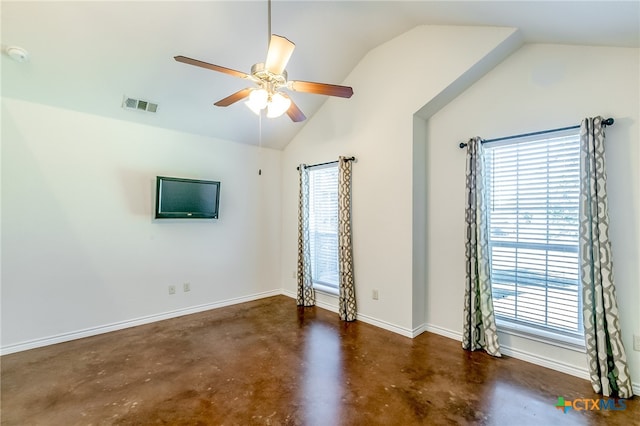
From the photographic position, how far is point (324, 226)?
450 centimetres

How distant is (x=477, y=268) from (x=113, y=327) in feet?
13.9

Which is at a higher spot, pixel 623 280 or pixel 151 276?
pixel 623 280

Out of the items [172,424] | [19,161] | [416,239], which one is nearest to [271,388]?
[172,424]

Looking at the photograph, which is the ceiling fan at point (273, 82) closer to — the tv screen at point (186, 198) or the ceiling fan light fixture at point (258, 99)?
the ceiling fan light fixture at point (258, 99)

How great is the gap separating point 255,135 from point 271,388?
137 inches

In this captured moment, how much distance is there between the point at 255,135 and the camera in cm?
452

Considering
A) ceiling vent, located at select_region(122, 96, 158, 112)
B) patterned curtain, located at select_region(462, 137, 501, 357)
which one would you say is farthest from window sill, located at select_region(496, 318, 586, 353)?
ceiling vent, located at select_region(122, 96, 158, 112)

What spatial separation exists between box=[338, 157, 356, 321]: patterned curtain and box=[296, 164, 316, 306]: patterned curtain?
740 mm

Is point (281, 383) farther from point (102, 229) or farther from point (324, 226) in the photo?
point (102, 229)

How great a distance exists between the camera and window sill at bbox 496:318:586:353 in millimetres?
2496

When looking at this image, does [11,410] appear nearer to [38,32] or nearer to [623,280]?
[38,32]

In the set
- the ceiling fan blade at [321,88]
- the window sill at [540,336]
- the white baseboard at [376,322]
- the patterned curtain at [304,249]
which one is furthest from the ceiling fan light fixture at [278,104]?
the window sill at [540,336]

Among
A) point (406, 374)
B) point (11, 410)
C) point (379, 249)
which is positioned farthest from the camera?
point (379, 249)

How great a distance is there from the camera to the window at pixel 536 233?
2.54 meters
